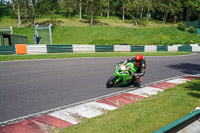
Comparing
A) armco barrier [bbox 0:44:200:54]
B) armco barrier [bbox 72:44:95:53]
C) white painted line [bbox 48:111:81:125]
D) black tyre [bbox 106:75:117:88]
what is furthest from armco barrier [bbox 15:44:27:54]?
white painted line [bbox 48:111:81:125]

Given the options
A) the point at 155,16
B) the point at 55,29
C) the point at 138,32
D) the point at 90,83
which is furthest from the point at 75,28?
the point at 155,16

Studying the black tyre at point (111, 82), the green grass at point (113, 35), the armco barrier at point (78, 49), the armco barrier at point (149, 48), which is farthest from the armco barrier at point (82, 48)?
the black tyre at point (111, 82)

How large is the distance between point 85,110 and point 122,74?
279 cm

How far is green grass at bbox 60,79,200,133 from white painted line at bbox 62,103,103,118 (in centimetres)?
36

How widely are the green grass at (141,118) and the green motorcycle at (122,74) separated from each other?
2.27 meters

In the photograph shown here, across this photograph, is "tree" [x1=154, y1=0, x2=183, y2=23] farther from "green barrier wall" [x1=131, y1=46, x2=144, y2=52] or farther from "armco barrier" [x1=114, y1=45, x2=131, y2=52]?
"armco barrier" [x1=114, y1=45, x2=131, y2=52]

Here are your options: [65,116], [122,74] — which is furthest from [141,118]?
[122,74]

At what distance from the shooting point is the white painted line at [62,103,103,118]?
5343mm

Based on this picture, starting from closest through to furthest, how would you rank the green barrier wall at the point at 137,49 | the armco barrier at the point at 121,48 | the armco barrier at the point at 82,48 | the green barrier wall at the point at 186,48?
1. the armco barrier at the point at 82,48
2. the armco barrier at the point at 121,48
3. the green barrier wall at the point at 137,49
4. the green barrier wall at the point at 186,48

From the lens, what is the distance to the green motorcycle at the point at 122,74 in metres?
7.80

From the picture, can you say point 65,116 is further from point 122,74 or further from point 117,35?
point 117,35

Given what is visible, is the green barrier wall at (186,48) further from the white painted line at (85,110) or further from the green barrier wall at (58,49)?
the white painted line at (85,110)

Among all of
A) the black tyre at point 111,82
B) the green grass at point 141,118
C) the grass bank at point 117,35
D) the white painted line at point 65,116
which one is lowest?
the white painted line at point 65,116

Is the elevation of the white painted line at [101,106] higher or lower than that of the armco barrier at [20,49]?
lower
